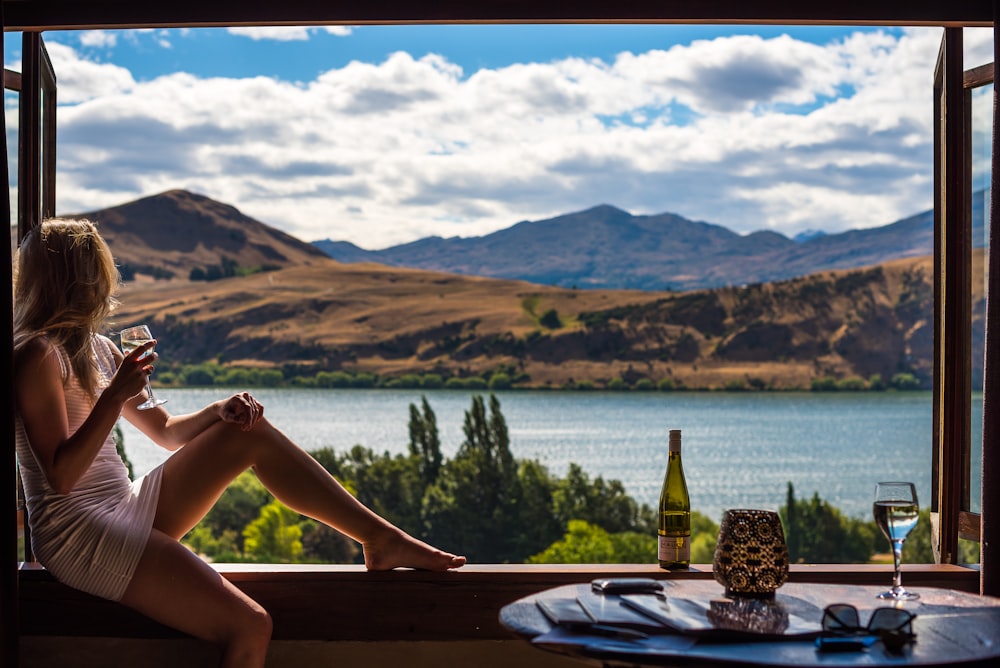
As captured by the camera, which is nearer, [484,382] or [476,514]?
[476,514]

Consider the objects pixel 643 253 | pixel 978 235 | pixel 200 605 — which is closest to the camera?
pixel 200 605

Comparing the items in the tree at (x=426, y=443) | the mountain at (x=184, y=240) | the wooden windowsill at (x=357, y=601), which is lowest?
the tree at (x=426, y=443)

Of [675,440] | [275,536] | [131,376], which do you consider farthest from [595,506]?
[131,376]

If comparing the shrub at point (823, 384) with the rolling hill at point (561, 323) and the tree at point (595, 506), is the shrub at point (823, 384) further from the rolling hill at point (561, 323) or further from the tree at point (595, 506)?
the tree at point (595, 506)

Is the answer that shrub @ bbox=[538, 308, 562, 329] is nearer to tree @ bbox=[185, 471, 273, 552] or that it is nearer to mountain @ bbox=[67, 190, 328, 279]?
mountain @ bbox=[67, 190, 328, 279]

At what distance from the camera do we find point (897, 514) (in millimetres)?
1664

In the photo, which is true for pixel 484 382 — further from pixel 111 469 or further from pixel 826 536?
pixel 111 469

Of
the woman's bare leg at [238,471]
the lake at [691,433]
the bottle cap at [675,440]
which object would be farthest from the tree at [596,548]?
the woman's bare leg at [238,471]

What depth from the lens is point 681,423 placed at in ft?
74.0

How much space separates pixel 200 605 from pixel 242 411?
17.0 inches

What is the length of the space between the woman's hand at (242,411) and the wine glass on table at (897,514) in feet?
4.32

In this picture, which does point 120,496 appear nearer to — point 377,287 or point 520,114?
point 377,287

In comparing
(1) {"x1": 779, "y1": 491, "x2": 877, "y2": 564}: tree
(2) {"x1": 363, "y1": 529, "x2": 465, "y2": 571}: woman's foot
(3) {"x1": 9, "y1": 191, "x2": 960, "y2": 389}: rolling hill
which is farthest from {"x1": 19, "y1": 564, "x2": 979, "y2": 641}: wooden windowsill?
(3) {"x1": 9, "y1": 191, "x2": 960, "y2": 389}: rolling hill

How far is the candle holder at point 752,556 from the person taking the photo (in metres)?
1.63
